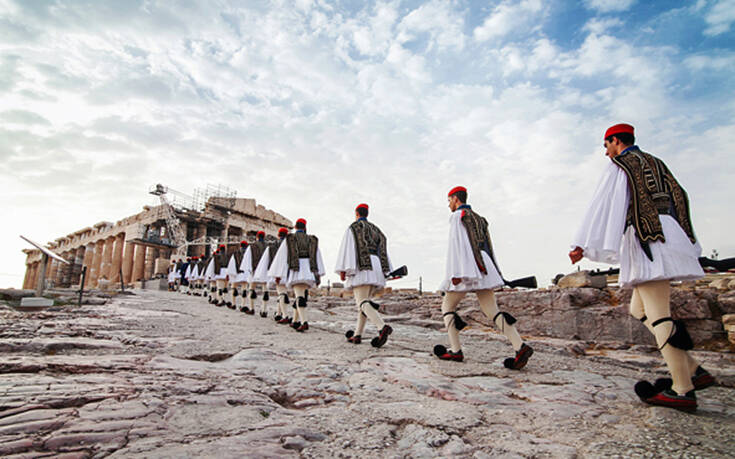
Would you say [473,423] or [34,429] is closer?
[34,429]

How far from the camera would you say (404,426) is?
1913 millimetres

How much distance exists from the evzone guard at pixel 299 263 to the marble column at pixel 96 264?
48.5 metres

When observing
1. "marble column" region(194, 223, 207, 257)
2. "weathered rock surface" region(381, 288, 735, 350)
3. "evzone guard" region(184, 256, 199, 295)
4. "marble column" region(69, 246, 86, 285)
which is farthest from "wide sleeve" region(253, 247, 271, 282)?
"marble column" region(69, 246, 86, 285)

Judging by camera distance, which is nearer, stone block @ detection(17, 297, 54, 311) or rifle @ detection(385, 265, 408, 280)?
rifle @ detection(385, 265, 408, 280)

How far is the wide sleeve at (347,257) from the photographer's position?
5.46m

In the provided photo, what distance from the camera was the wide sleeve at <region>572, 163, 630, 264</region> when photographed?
2.76 metres

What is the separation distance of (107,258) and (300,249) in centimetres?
4802

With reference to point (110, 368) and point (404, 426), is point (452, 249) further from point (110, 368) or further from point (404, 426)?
point (110, 368)

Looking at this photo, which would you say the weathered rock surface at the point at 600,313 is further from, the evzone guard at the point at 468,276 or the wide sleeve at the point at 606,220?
the wide sleeve at the point at 606,220

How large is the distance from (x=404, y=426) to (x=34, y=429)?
1.65 metres

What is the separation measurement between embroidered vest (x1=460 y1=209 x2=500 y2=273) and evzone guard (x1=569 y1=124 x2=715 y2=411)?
118 centimetres

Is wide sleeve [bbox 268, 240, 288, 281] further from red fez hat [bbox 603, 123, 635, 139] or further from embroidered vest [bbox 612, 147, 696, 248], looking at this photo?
embroidered vest [bbox 612, 147, 696, 248]

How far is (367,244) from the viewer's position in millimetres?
5547

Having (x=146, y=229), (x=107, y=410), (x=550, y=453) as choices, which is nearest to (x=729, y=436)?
(x=550, y=453)
